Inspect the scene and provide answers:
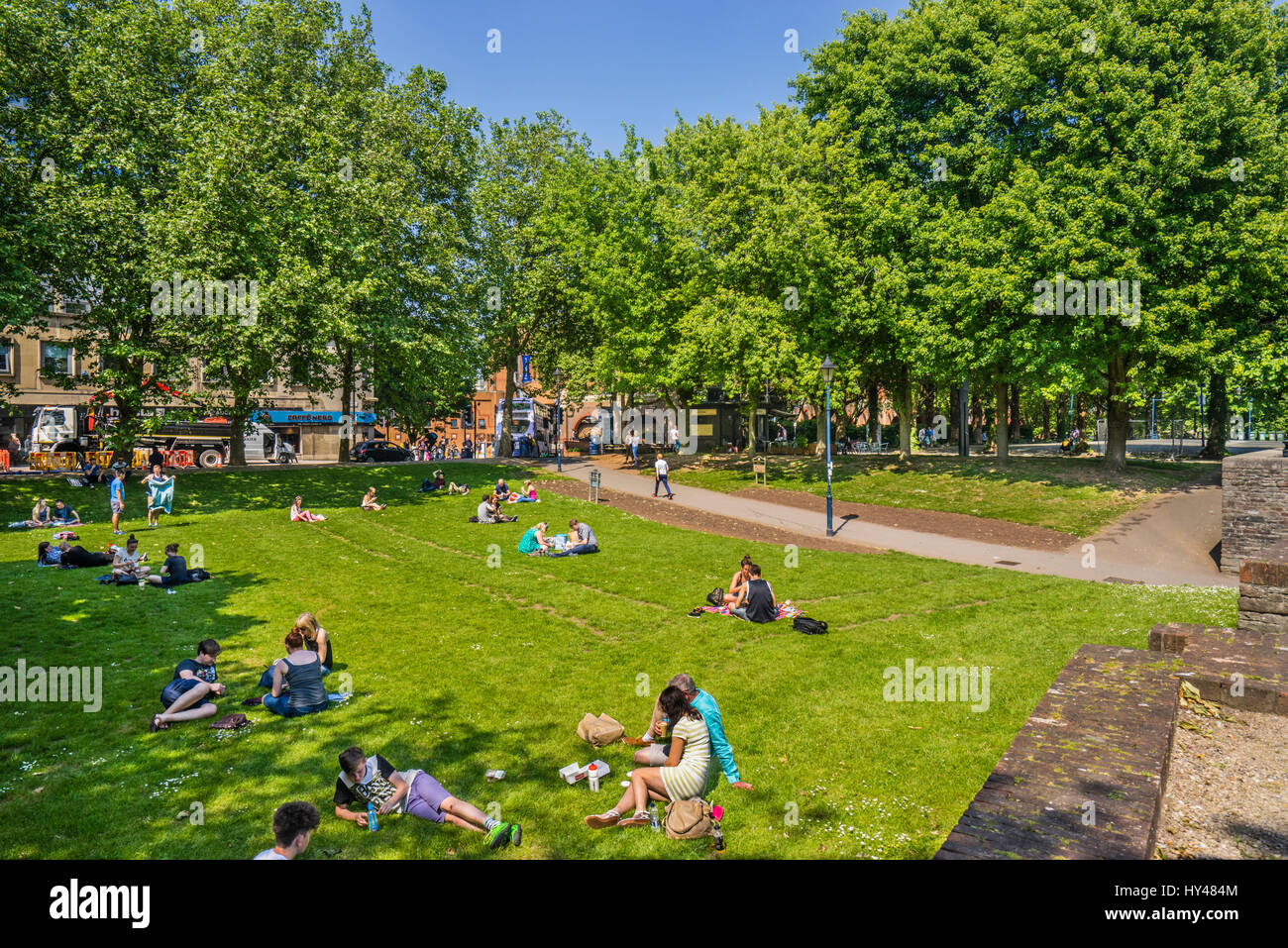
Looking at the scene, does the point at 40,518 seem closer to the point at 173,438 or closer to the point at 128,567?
the point at 128,567

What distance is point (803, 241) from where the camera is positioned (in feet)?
104

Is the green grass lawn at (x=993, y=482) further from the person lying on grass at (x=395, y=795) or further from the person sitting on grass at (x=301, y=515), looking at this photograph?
the person lying on grass at (x=395, y=795)

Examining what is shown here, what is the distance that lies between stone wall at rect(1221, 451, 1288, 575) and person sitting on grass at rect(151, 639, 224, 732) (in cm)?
2106

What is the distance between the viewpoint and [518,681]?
953 centimetres

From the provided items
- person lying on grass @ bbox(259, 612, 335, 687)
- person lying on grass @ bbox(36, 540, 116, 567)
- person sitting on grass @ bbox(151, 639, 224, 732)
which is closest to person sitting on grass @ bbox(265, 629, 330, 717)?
person sitting on grass @ bbox(151, 639, 224, 732)

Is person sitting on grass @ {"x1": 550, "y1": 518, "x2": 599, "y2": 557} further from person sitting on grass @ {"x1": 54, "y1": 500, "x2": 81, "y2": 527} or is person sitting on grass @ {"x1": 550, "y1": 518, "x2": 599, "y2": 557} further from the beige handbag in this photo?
person sitting on grass @ {"x1": 54, "y1": 500, "x2": 81, "y2": 527}

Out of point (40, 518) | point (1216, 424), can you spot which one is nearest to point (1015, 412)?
point (1216, 424)

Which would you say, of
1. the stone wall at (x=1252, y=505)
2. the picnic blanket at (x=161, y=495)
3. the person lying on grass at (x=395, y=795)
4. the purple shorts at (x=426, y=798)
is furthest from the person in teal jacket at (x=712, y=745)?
the picnic blanket at (x=161, y=495)

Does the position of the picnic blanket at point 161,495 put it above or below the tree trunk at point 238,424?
below

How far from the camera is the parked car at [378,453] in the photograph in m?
47.1

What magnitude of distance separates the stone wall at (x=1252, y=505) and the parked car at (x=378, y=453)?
1757 inches

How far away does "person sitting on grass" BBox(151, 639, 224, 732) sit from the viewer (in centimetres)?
790

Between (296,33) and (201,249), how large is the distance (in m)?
16.4

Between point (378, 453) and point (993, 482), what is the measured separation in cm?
3814
